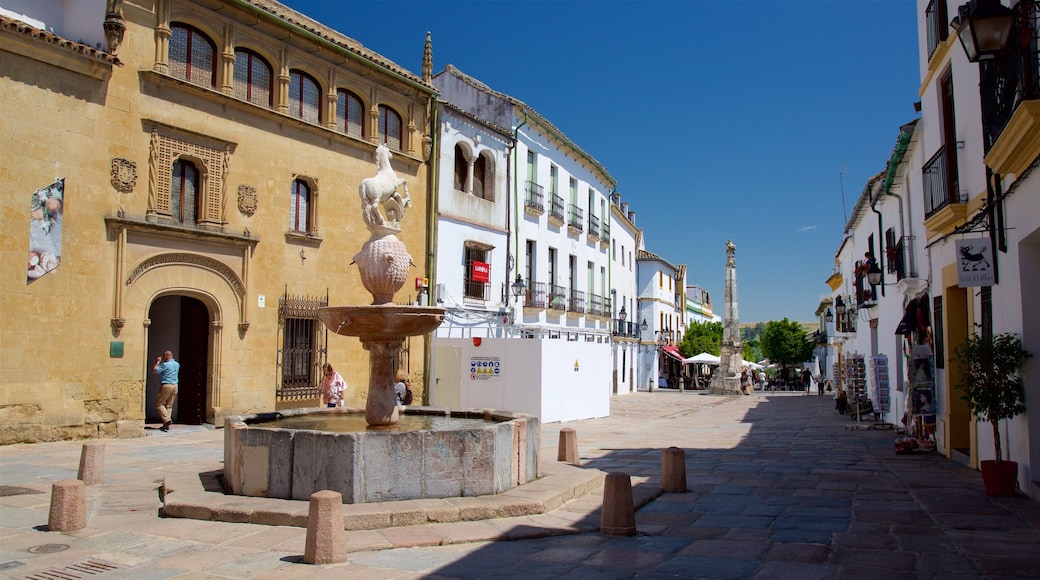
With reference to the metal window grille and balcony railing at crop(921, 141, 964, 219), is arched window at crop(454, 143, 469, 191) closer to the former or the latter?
the metal window grille

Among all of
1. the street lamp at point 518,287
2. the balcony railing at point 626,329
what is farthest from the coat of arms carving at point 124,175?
the balcony railing at point 626,329

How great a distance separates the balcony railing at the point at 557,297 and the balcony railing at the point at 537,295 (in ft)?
0.79

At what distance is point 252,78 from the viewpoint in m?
17.3

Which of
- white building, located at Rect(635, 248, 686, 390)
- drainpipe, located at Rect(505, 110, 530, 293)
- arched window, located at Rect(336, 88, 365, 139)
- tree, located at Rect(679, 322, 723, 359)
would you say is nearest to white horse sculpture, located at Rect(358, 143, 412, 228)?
arched window, located at Rect(336, 88, 365, 139)

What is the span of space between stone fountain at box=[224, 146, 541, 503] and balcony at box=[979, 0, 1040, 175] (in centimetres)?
602

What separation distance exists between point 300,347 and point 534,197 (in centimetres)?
1188

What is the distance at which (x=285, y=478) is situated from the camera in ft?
25.7

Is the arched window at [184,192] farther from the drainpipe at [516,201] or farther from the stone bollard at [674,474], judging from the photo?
the drainpipe at [516,201]

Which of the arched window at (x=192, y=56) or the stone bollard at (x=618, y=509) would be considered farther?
the arched window at (x=192, y=56)

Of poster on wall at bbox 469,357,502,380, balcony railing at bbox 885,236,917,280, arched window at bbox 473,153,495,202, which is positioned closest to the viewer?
balcony railing at bbox 885,236,917,280

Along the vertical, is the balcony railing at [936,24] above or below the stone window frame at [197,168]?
above

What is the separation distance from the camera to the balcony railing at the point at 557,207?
1139 inches

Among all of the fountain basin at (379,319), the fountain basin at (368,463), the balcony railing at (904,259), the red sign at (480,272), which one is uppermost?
the red sign at (480,272)

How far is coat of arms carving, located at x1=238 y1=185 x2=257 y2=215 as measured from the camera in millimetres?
16703
